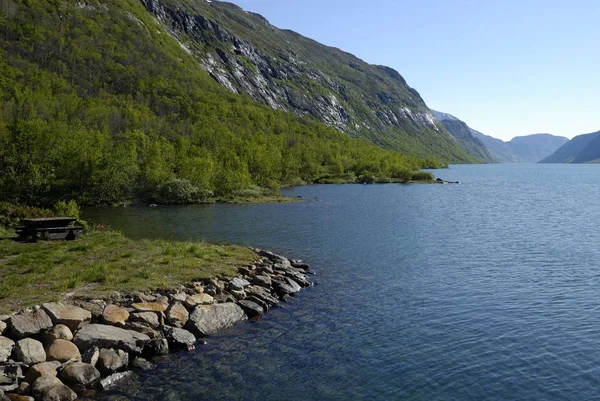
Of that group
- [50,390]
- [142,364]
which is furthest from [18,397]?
[142,364]

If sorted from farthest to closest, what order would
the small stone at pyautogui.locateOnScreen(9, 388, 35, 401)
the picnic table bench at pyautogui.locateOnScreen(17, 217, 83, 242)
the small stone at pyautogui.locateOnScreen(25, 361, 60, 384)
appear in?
1. the picnic table bench at pyautogui.locateOnScreen(17, 217, 83, 242)
2. the small stone at pyautogui.locateOnScreen(25, 361, 60, 384)
3. the small stone at pyautogui.locateOnScreen(9, 388, 35, 401)

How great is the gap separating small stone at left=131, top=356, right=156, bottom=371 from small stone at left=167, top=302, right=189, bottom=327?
11.2ft

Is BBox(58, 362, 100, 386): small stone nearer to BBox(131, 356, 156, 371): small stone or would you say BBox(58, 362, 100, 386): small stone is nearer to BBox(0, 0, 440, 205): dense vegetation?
BBox(131, 356, 156, 371): small stone

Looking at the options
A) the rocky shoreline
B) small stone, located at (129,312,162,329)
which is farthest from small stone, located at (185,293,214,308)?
small stone, located at (129,312,162,329)

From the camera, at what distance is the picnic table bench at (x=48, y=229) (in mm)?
37344

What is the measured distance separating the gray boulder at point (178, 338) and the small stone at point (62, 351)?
167 inches

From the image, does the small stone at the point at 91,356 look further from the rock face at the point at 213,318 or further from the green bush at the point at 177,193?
the green bush at the point at 177,193

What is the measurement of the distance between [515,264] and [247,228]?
3352 cm

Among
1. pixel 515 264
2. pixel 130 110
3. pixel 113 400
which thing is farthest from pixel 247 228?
pixel 130 110

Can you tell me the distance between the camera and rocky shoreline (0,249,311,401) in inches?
674

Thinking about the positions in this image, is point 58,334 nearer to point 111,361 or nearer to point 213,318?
point 111,361

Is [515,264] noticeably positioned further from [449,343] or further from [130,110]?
[130,110]

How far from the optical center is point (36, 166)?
76.5 metres

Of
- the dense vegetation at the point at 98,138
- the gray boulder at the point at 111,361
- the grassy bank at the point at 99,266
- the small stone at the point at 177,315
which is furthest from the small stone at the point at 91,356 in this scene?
the dense vegetation at the point at 98,138
